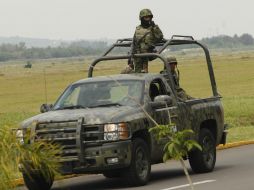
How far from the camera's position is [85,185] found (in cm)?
1508

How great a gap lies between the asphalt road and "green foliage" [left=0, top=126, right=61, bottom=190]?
7293 mm

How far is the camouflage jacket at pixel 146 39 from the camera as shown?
16.3 m

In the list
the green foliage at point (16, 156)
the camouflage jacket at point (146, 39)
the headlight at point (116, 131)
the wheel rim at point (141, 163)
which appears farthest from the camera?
the camouflage jacket at point (146, 39)

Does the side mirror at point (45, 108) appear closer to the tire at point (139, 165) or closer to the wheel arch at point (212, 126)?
the tire at point (139, 165)

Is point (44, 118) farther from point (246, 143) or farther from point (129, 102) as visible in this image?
point (246, 143)

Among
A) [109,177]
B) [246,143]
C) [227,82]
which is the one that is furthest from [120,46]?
[227,82]

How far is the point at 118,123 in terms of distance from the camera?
528 inches

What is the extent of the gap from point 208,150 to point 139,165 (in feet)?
8.91

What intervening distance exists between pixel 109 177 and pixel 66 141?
8.35 ft

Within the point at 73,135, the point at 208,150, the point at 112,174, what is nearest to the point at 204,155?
the point at 208,150

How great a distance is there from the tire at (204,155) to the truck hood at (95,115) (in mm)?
2197

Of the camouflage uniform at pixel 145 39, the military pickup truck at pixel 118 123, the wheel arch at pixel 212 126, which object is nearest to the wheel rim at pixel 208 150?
the military pickup truck at pixel 118 123

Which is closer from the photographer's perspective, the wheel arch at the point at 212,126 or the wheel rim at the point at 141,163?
the wheel rim at the point at 141,163

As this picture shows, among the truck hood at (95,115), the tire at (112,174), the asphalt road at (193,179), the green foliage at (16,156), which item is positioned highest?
the green foliage at (16,156)
